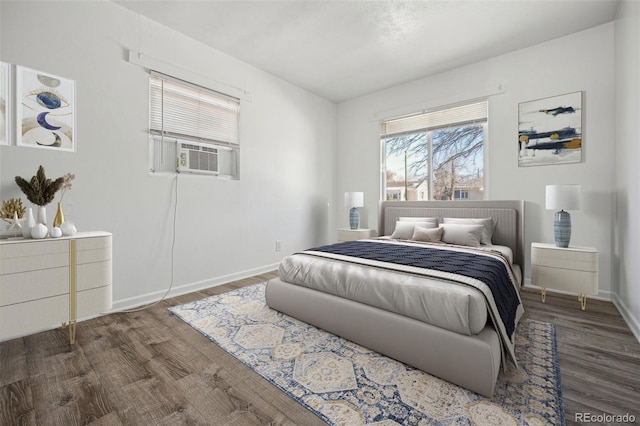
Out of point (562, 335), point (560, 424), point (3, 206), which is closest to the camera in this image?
point (560, 424)

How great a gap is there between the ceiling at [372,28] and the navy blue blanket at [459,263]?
2.31m

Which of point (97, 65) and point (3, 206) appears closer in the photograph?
point (3, 206)

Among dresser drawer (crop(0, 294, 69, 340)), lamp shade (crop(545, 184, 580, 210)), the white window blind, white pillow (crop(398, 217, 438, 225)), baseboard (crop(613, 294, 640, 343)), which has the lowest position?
baseboard (crop(613, 294, 640, 343))

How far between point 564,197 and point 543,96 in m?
1.32

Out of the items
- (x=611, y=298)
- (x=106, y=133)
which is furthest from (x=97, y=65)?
(x=611, y=298)

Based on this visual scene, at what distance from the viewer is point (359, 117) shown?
16.3 feet

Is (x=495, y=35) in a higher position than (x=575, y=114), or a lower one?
higher

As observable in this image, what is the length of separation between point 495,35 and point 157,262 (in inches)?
175

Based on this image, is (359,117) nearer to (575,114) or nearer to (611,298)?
(575,114)

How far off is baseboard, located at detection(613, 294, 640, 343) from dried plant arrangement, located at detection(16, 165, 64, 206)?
4.48 meters

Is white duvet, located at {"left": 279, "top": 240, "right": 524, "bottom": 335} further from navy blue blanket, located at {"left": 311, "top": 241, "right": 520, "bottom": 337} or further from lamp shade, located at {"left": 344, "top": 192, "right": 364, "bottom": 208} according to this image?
lamp shade, located at {"left": 344, "top": 192, "right": 364, "bottom": 208}

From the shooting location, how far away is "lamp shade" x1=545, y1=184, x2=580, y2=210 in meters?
2.77

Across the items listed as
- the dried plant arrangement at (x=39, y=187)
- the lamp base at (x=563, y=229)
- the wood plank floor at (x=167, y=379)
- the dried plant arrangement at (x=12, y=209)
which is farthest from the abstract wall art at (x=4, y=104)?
the lamp base at (x=563, y=229)

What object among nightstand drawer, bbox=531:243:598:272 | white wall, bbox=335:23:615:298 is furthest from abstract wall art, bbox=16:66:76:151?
nightstand drawer, bbox=531:243:598:272
